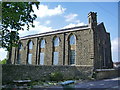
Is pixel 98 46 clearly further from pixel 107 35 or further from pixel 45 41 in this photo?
pixel 45 41

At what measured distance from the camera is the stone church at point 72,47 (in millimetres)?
24906

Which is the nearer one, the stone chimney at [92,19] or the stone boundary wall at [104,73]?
the stone boundary wall at [104,73]

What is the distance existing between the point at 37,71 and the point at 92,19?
1484 cm

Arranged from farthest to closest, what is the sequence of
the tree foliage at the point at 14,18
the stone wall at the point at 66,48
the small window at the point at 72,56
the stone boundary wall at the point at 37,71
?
the small window at the point at 72,56 < the stone wall at the point at 66,48 < the stone boundary wall at the point at 37,71 < the tree foliage at the point at 14,18

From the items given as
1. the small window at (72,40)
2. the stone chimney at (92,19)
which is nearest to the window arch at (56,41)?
the small window at (72,40)

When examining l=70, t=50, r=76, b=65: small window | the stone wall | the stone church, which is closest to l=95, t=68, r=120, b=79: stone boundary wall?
the stone church

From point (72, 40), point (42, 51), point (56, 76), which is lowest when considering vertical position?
point (56, 76)

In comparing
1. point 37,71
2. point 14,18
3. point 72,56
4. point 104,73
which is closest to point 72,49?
point 72,56

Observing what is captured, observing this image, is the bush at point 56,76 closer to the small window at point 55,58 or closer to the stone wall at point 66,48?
the stone wall at point 66,48

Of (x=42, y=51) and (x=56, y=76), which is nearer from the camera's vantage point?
A: (x=56, y=76)

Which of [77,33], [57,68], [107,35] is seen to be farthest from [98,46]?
[57,68]

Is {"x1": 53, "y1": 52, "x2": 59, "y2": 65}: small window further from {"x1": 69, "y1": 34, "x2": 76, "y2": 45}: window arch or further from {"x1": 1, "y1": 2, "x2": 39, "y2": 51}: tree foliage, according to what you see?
{"x1": 1, "y1": 2, "x2": 39, "y2": 51}: tree foliage

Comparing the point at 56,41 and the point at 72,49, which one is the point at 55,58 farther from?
the point at 72,49

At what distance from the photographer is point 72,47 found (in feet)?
90.3
